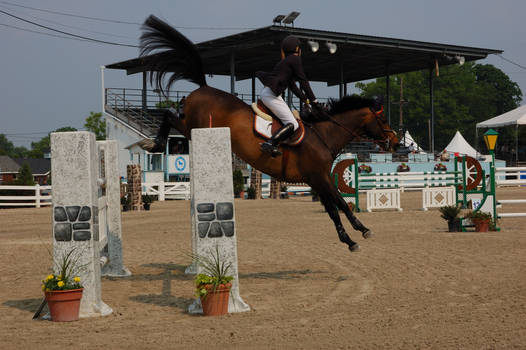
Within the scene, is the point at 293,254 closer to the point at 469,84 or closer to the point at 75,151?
the point at 75,151

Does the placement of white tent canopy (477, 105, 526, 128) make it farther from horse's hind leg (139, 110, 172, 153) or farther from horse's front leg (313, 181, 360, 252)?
horse's hind leg (139, 110, 172, 153)

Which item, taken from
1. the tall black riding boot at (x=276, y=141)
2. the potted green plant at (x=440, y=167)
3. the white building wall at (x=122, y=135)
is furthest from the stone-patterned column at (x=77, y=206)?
the potted green plant at (x=440, y=167)

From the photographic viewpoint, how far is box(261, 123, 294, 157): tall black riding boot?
7.13 metres

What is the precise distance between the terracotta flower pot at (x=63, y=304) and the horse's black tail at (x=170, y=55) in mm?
3120

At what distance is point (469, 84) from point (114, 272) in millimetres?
88425

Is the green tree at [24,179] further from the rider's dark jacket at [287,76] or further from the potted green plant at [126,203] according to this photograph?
the rider's dark jacket at [287,76]

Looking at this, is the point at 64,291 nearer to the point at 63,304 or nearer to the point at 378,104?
the point at 63,304

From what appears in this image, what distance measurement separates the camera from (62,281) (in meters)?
5.91

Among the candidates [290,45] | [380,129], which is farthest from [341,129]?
[290,45]

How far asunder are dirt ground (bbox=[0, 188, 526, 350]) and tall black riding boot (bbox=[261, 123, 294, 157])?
1.68 m

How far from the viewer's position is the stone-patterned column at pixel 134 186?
24.5m

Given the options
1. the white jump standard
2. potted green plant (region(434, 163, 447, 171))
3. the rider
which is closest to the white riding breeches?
the rider

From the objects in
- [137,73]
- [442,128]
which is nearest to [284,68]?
[137,73]

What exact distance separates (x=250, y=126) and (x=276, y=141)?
1.27 feet
